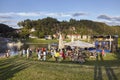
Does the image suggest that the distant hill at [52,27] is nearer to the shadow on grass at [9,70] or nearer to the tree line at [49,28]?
the tree line at [49,28]

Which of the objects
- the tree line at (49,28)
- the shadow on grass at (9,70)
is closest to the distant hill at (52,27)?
the tree line at (49,28)

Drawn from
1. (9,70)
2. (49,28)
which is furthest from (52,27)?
(9,70)

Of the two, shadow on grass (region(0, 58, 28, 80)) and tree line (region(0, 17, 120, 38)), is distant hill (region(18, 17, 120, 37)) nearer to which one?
tree line (region(0, 17, 120, 38))

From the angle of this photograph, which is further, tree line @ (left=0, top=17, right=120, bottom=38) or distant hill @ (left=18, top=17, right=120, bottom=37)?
distant hill @ (left=18, top=17, right=120, bottom=37)

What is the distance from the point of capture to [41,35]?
162875 millimetres

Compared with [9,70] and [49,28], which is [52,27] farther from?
[9,70]

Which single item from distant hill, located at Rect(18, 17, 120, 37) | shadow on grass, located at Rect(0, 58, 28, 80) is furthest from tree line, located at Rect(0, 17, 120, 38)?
shadow on grass, located at Rect(0, 58, 28, 80)

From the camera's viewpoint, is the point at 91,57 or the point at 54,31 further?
the point at 54,31

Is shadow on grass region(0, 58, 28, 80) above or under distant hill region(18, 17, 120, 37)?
under

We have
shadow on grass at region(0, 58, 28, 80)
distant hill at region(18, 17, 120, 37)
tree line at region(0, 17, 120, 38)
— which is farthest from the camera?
distant hill at region(18, 17, 120, 37)

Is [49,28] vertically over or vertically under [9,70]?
over

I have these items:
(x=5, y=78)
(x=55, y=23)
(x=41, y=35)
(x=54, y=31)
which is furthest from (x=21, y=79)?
(x=55, y=23)

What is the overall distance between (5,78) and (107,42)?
48867mm

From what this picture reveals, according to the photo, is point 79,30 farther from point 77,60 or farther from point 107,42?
point 77,60
